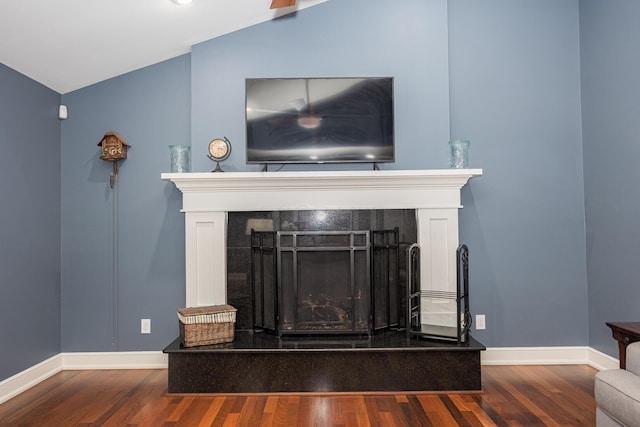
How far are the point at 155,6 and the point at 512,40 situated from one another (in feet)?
8.83

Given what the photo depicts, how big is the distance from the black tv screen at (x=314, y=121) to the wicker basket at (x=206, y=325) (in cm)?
112

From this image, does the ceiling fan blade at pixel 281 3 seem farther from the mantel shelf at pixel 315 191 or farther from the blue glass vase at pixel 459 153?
the blue glass vase at pixel 459 153

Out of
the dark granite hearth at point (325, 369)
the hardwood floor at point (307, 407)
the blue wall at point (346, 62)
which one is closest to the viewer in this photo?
the hardwood floor at point (307, 407)

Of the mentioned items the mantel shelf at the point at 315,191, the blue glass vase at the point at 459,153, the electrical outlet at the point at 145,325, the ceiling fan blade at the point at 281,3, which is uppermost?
the ceiling fan blade at the point at 281,3

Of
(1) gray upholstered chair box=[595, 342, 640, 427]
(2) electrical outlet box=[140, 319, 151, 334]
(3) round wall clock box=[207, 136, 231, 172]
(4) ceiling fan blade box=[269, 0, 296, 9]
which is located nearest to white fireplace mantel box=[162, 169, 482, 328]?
(3) round wall clock box=[207, 136, 231, 172]

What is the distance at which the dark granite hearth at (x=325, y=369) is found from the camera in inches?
131

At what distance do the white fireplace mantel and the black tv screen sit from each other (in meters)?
0.20

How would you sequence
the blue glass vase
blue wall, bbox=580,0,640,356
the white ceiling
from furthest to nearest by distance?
1. the blue glass vase
2. blue wall, bbox=580,0,640,356
3. the white ceiling

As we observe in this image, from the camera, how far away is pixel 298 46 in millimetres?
3986

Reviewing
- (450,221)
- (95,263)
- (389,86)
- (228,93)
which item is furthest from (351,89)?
(95,263)

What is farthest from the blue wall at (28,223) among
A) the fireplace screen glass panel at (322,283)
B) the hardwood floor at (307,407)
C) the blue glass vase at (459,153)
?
the blue glass vase at (459,153)

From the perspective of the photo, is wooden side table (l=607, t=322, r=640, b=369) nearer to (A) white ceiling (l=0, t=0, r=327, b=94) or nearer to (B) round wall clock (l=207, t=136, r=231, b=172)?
(B) round wall clock (l=207, t=136, r=231, b=172)

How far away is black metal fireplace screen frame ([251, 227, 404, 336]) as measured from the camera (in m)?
3.69

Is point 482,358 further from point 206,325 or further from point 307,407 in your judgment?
point 206,325
